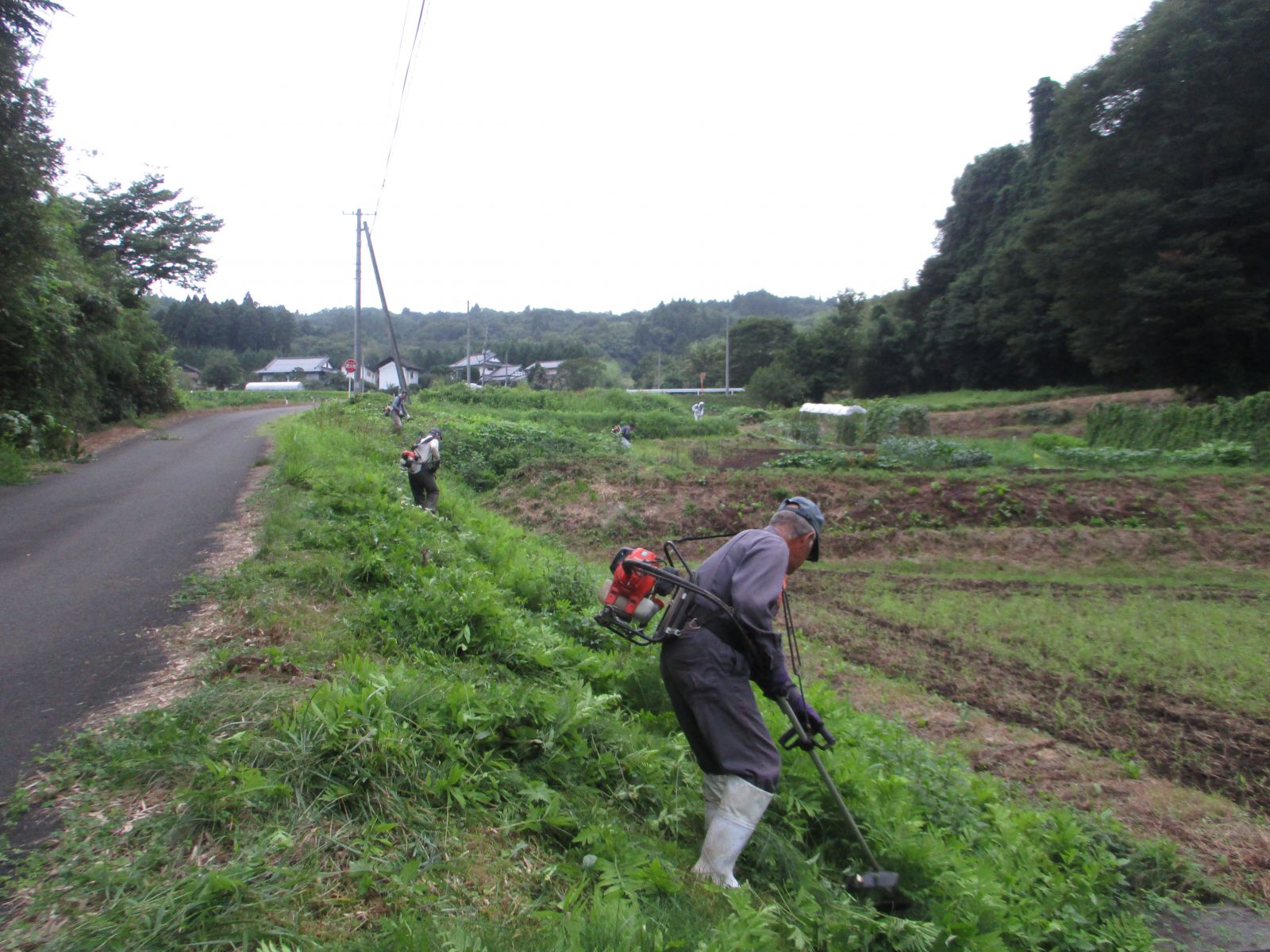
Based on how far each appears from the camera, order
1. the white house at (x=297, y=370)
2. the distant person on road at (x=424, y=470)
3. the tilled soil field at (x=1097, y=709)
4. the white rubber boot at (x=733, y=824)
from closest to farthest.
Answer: the white rubber boot at (x=733, y=824), the tilled soil field at (x=1097, y=709), the distant person on road at (x=424, y=470), the white house at (x=297, y=370)

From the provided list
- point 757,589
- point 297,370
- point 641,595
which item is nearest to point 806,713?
point 757,589

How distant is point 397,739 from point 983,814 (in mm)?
3464

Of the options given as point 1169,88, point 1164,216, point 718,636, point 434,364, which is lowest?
point 434,364

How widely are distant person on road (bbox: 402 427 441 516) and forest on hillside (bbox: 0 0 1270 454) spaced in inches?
307

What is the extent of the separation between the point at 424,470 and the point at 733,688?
939cm

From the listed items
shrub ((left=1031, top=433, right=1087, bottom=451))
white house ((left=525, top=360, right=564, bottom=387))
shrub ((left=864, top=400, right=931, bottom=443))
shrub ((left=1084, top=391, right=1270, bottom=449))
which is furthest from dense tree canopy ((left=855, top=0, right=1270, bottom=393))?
white house ((left=525, top=360, right=564, bottom=387))

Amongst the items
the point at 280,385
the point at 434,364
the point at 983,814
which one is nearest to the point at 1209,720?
the point at 983,814

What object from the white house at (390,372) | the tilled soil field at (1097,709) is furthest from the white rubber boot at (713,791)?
the white house at (390,372)

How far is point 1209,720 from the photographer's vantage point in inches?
280

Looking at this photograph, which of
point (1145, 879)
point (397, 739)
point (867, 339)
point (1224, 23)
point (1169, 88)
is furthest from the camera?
point (867, 339)

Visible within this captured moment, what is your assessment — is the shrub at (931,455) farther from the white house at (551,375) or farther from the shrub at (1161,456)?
the white house at (551,375)

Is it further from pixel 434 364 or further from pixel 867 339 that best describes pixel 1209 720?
pixel 434 364

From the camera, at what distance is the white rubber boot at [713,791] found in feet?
13.2

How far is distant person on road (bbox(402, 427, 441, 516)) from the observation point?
12.5m
